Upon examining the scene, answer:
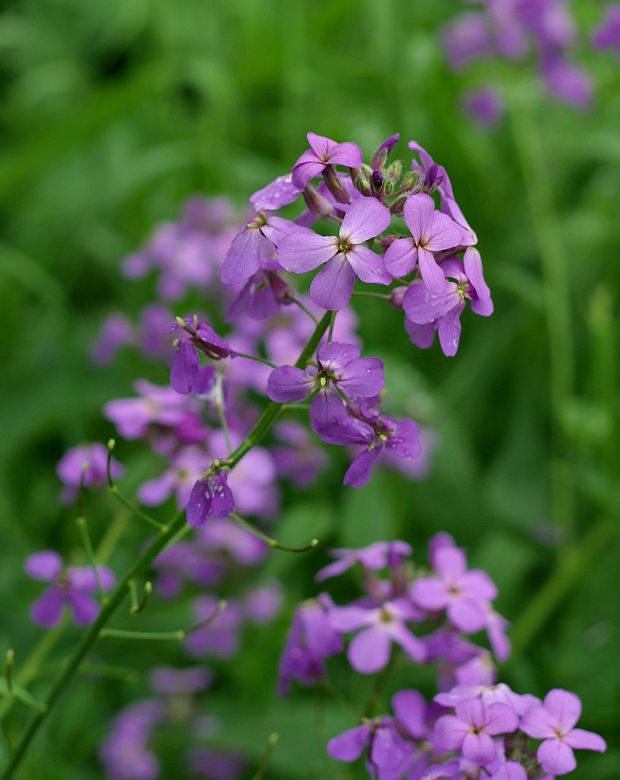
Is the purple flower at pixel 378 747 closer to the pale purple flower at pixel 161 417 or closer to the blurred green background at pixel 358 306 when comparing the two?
the pale purple flower at pixel 161 417

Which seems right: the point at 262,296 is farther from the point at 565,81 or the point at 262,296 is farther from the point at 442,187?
the point at 565,81

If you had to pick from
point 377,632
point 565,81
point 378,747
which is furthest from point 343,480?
point 565,81

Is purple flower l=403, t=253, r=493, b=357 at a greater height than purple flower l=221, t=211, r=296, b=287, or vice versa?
purple flower l=221, t=211, r=296, b=287

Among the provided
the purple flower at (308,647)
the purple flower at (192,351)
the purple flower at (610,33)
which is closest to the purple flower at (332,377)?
the purple flower at (192,351)

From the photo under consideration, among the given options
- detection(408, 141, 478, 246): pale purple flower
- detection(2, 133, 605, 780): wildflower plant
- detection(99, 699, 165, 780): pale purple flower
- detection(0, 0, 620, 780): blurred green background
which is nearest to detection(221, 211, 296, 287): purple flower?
detection(2, 133, 605, 780): wildflower plant

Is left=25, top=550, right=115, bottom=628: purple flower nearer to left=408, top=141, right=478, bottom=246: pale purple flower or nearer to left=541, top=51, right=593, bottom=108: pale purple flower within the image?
left=408, top=141, right=478, bottom=246: pale purple flower

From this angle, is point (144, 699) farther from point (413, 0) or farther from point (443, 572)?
point (413, 0)

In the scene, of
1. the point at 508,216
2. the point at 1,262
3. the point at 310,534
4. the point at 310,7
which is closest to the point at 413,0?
the point at 310,7
